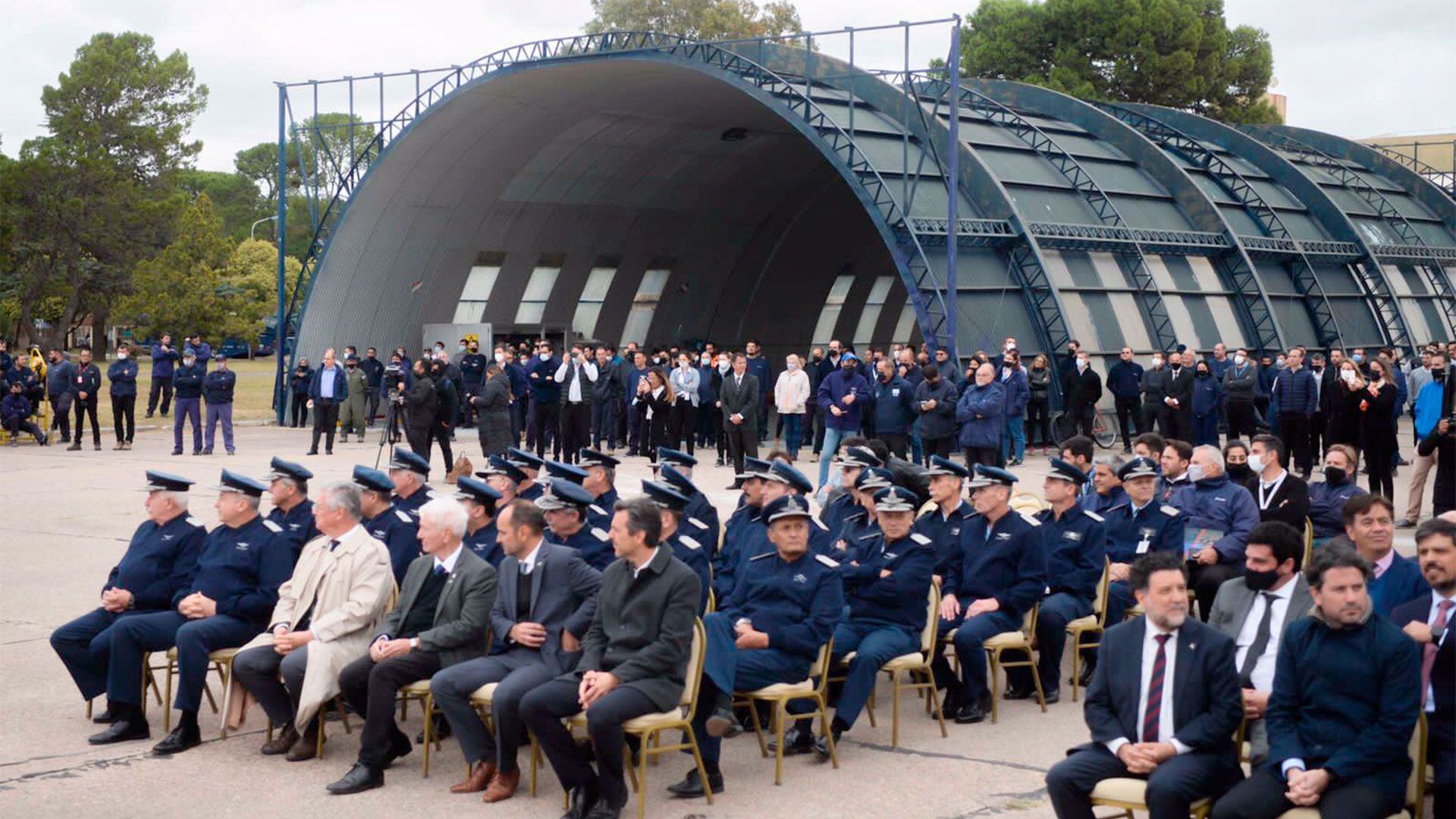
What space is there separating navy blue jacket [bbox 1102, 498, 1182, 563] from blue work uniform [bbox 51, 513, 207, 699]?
5.51m

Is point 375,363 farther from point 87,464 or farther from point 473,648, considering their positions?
point 473,648

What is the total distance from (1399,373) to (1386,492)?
1052 centimetres

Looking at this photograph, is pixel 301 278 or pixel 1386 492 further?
pixel 301 278

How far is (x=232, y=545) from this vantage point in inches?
329

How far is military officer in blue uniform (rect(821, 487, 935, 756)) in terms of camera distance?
26.1 feet

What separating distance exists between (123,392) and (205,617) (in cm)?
1687

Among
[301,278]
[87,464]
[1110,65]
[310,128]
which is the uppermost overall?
[1110,65]

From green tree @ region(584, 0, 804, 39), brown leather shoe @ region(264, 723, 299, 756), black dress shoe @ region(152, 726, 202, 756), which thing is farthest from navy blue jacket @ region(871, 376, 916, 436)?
green tree @ region(584, 0, 804, 39)

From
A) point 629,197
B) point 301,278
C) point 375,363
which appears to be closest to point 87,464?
point 375,363

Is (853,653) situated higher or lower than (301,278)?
lower

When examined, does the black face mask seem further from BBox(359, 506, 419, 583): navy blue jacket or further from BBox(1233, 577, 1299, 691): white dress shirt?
BBox(359, 506, 419, 583): navy blue jacket

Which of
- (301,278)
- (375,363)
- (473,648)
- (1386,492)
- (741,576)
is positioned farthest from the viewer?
(301,278)

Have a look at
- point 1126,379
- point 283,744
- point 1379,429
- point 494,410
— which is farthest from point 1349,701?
point 1126,379

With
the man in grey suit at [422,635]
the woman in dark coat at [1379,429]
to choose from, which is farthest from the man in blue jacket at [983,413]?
the man in grey suit at [422,635]
